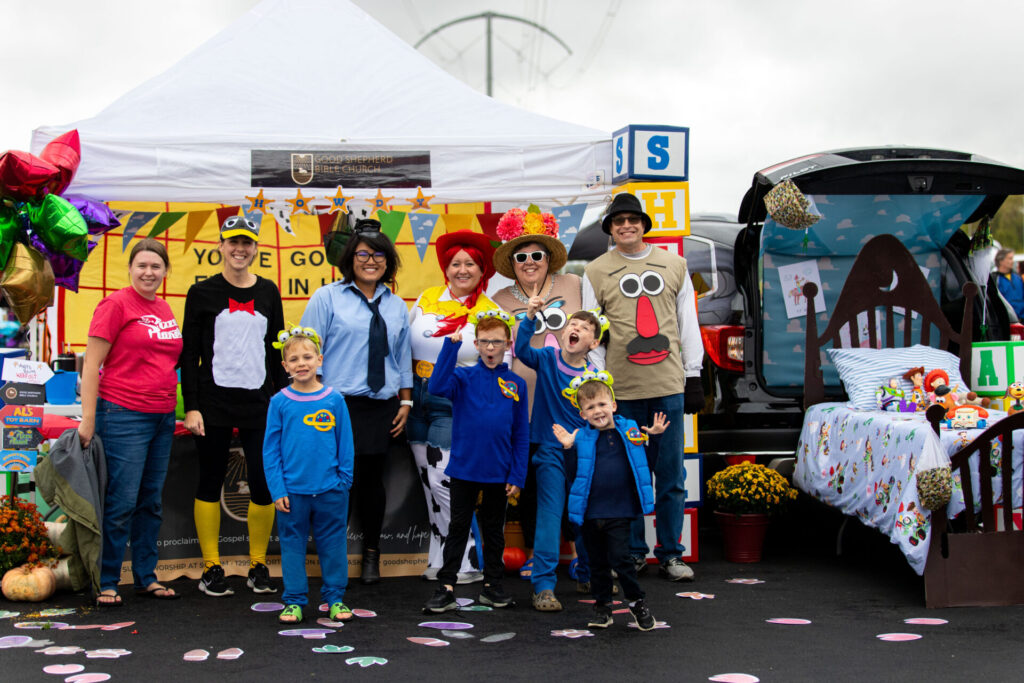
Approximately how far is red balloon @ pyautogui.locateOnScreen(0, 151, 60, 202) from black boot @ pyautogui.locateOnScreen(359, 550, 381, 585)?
2.55 m

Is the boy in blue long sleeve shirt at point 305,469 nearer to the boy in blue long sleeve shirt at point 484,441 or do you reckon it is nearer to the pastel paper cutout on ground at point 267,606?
the pastel paper cutout on ground at point 267,606

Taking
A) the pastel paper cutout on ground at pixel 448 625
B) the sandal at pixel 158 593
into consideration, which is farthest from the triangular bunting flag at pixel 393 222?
the pastel paper cutout on ground at pixel 448 625

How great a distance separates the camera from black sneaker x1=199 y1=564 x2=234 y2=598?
16.7 ft

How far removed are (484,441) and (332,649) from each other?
1179mm

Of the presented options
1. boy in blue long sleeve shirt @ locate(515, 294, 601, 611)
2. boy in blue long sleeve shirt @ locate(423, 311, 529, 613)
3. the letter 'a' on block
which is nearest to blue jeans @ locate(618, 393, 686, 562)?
boy in blue long sleeve shirt @ locate(515, 294, 601, 611)

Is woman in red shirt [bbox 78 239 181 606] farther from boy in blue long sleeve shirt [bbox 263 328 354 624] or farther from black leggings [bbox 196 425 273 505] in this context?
boy in blue long sleeve shirt [bbox 263 328 354 624]

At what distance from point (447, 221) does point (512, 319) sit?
92.3 inches

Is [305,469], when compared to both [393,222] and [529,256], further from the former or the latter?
[393,222]

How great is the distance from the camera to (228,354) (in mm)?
4992

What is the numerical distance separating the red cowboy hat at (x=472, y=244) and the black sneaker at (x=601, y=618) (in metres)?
1.90

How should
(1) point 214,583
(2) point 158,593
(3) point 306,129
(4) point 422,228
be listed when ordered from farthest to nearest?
(4) point 422,228 < (3) point 306,129 < (1) point 214,583 < (2) point 158,593

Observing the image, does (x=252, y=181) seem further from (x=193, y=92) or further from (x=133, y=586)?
(x=133, y=586)

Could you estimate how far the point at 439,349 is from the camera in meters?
5.31

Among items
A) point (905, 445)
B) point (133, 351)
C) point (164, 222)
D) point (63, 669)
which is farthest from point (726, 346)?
point (63, 669)
